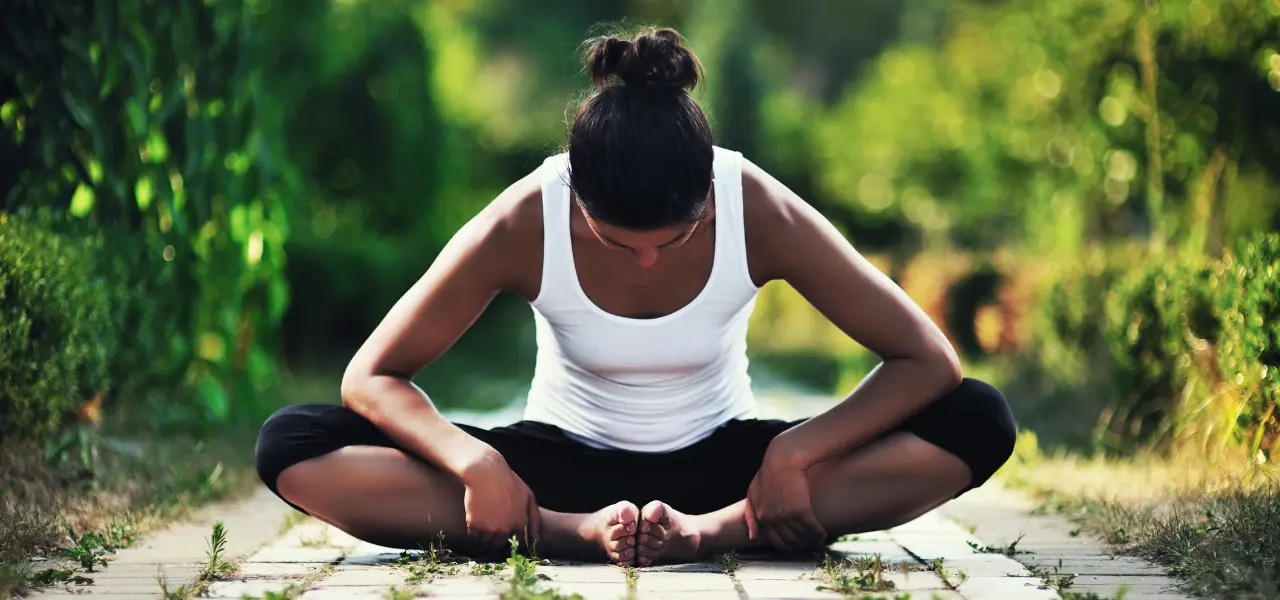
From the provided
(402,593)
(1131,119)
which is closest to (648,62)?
(402,593)

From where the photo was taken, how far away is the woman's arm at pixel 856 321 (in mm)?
3811

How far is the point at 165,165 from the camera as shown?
6.43 m

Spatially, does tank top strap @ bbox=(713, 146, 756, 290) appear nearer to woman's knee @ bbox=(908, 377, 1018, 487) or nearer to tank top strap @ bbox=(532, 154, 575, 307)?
tank top strap @ bbox=(532, 154, 575, 307)

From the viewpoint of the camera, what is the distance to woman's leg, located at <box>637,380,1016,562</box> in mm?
3883

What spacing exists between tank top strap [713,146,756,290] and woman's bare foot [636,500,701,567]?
603 millimetres

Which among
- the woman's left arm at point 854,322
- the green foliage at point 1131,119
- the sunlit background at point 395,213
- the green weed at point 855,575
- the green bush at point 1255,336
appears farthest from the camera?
the green foliage at point 1131,119

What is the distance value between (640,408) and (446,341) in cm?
53

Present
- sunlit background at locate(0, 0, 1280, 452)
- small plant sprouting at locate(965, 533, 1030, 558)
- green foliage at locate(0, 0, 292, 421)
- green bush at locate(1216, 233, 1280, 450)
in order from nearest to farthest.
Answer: small plant sprouting at locate(965, 533, 1030, 558)
green bush at locate(1216, 233, 1280, 450)
sunlit background at locate(0, 0, 1280, 452)
green foliage at locate(0, 0, 292, 421)

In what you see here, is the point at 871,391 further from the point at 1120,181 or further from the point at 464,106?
the point at 464,106

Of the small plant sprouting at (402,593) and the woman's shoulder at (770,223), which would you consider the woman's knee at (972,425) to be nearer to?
the woman's shoulder at (770,223)

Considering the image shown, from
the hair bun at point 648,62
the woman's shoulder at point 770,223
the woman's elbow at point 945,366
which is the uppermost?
the hair bun at point 648,62

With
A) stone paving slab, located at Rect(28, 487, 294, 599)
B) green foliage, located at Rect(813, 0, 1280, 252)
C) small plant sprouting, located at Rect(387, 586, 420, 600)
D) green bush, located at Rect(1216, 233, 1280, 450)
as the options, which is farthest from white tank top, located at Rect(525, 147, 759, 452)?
green foliage, located at Rect(813, 0, 1280, 252)

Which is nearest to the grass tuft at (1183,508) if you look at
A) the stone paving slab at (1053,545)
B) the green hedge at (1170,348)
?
the stone paving slab at (1053,545)

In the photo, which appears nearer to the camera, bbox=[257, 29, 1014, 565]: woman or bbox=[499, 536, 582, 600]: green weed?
bbox=[499, 536, 582, 600]: green weed
